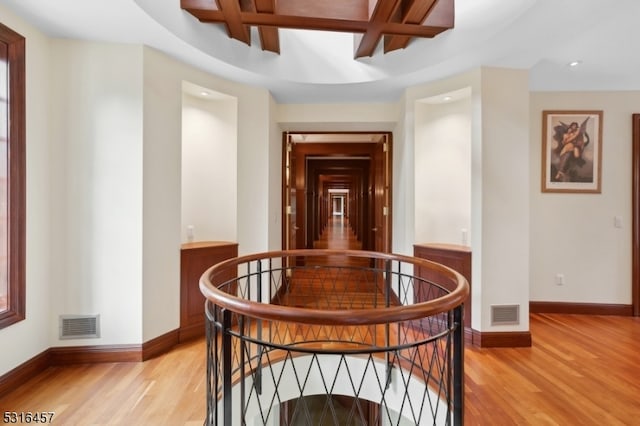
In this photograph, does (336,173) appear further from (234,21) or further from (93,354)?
(93,354)

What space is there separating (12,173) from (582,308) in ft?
18.8

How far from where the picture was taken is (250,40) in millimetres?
2916

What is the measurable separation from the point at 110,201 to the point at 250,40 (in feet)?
6.23

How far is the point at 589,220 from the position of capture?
12.2 ft

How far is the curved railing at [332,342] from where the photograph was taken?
131 centimetres

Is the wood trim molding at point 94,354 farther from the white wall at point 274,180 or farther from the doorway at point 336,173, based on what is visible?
the doorway at point 336,173

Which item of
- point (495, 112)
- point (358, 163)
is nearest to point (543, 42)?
point (495, 112)

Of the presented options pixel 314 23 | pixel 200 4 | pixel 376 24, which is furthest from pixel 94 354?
pixel 376 24

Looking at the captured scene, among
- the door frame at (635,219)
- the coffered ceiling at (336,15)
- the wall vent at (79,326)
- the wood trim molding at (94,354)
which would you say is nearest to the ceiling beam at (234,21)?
the coffered ceiling at (336,15)

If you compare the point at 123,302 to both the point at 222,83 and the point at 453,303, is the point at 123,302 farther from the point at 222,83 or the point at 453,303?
the point at 453,303

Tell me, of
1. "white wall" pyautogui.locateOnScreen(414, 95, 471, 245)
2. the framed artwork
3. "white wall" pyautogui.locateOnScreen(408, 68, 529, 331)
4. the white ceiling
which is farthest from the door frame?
"white wall" pyautogui.locateOnScreen(414, 95, 471, 245)

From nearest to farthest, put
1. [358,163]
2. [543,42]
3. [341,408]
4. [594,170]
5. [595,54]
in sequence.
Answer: [543,42] → [595,54] → [594,170] → [341,408] → [358,163]

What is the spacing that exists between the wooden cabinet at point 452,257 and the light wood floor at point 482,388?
35 cm

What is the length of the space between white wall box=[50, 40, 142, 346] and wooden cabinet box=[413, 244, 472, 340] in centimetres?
265
